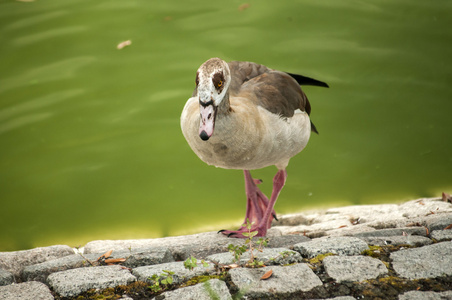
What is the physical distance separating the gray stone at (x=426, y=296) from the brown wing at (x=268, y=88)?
1.74m

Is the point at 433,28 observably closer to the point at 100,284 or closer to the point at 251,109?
the point at 251,109

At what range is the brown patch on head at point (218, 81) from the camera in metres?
2.85

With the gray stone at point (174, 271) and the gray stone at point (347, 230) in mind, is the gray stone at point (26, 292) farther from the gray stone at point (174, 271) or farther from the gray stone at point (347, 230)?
the gray stone at point (347, 230)

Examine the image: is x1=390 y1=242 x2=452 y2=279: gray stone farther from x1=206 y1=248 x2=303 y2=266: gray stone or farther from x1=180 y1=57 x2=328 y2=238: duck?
x1=180 y1=57 x2=328 y2=238: duck

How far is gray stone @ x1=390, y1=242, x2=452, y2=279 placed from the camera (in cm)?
240

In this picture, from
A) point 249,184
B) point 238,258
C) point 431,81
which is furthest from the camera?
point 431,81

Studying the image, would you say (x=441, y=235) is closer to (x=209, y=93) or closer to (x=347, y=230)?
Answer: (x=347, y=230)

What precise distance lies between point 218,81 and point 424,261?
4.85 feet

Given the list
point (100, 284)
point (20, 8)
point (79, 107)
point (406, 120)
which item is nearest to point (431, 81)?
point (406, 120)

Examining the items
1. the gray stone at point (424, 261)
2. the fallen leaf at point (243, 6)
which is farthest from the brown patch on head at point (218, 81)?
the fallen leaf at point (243, 6)

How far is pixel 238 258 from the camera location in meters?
2.64

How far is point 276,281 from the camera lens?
2.38 meters

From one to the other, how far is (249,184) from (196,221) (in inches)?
28.6

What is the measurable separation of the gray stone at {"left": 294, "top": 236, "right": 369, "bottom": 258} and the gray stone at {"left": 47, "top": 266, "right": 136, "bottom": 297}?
0.95m
